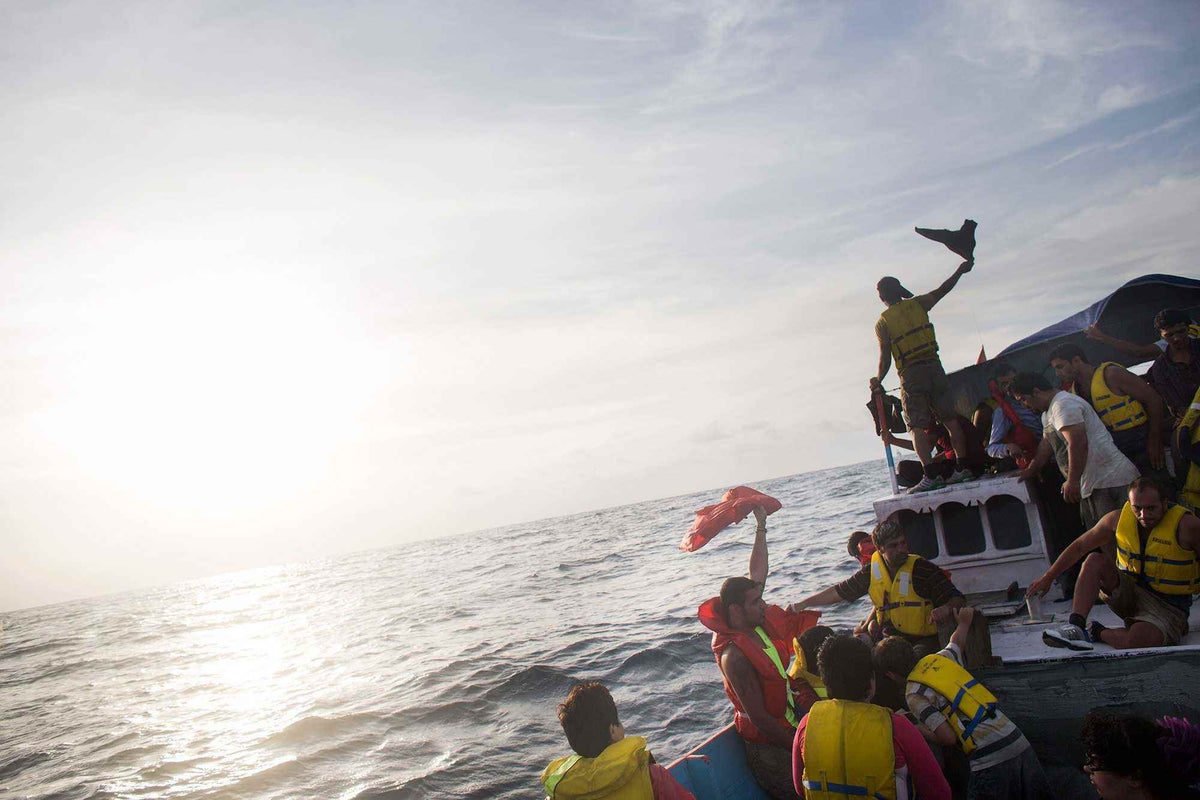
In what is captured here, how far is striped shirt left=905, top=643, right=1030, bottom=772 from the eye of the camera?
4.53m

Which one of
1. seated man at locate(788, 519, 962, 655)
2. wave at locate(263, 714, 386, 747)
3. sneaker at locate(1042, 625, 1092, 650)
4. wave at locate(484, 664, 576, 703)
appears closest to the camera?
sneaker at locate(1042, 625, 1092, 650)

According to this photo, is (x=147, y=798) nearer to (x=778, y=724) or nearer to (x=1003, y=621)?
(x=778, y=724)

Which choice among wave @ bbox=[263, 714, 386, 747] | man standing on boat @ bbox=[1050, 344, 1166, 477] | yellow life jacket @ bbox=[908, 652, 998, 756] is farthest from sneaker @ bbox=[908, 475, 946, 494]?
wave @ bbox=[263, 714, 386, 747]

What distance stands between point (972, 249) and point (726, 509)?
4.76 m

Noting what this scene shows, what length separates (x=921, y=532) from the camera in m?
8.57

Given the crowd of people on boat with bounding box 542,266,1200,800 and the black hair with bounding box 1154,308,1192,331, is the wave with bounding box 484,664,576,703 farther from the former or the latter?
the black hair with bounding box 1154,308,1192,331

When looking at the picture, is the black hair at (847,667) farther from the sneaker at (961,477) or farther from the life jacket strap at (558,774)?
the sneaker at (961,477)

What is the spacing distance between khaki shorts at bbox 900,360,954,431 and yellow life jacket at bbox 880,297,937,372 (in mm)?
123

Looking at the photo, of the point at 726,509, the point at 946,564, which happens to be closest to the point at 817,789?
the point at 726,509

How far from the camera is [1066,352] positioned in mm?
7312

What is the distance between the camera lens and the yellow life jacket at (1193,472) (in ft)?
22.3

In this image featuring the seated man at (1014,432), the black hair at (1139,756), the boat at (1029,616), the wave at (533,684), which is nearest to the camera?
the black hair at (1139,756)

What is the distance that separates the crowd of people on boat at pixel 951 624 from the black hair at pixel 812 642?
0.05ft

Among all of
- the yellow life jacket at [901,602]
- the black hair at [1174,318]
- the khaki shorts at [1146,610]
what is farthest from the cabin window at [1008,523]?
the yellow life jacket at [901,602]
